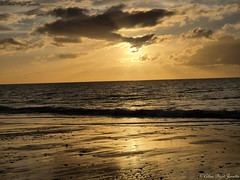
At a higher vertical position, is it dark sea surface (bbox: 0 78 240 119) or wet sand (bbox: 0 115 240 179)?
dark sea surface (bbox: 0 78 240 119)

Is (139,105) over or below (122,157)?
over

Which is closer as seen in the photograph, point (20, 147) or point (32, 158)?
point (32, 158)

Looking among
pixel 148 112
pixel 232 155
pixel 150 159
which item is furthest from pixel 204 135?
pixel 148 112

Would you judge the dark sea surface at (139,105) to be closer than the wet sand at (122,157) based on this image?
No

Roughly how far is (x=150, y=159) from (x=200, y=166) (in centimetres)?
214

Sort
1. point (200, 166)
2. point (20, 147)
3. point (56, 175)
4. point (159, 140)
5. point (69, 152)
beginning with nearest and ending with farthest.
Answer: point (56, 175) < point (200, 166) < point (69, 152) < point (20, 147) < point (159, 140)

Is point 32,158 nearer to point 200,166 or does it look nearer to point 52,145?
point 52,145

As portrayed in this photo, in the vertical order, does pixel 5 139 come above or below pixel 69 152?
above

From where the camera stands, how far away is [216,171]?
11086 mm

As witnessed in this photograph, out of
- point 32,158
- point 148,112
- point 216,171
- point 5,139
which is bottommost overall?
point 216,171

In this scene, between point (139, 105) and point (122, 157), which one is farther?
point (139, 105)

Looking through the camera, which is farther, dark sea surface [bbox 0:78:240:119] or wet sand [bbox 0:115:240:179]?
dark sea surface [bbox 0:78:240:119]

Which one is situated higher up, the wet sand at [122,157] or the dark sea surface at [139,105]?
the dark sea surface at [139,105]

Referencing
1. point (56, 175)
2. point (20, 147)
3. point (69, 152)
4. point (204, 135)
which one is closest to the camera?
point (56, 175)
